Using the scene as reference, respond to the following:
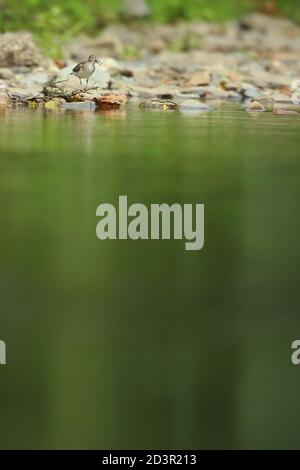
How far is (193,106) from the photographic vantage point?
11.4 m

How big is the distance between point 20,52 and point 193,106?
9.97 feet

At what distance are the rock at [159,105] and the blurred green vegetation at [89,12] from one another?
4218 millimetres

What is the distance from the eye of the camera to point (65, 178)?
19.7ft

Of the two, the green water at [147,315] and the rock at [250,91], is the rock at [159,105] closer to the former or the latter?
the rock at [250,91]

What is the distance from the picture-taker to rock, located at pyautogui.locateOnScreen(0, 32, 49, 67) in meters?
13.6

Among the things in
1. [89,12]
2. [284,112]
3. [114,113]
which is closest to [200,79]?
[284,112]

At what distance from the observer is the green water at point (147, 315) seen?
2.88 metres

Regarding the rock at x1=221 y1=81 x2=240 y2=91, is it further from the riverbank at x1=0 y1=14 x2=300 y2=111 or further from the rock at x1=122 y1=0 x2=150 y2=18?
the rock at x1=122 y1=0 x2=150 y2=18

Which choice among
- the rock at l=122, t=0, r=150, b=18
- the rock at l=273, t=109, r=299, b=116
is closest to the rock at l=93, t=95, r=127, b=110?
the rock at l=273, t=109, r=299, b=116

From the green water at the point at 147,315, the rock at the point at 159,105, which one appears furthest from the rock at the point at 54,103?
the green water at the point at 147,315

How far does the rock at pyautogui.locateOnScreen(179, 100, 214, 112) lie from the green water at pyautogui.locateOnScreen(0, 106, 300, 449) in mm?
4827

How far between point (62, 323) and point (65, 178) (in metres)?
2.56

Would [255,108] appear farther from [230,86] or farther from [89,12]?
[89,12]
